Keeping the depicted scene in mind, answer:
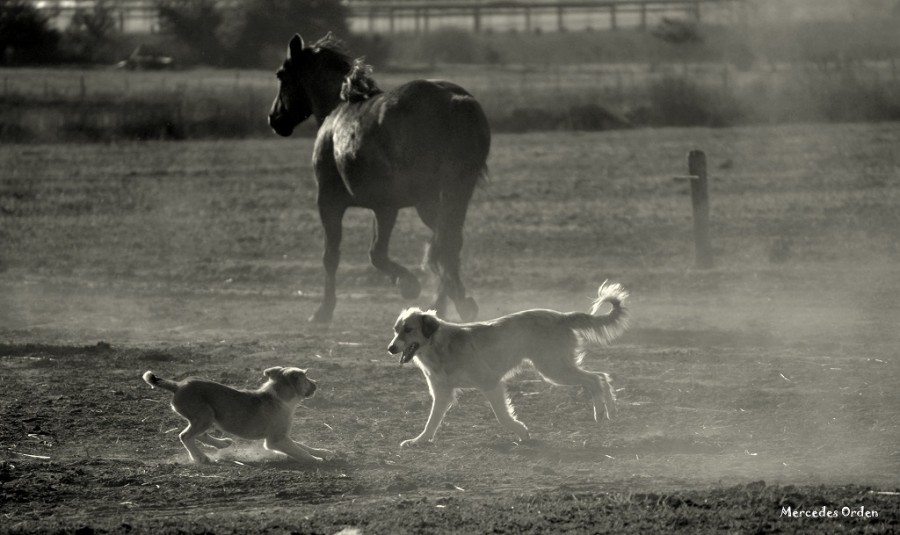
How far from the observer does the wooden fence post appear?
16.8 m

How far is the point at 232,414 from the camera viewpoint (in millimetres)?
8148

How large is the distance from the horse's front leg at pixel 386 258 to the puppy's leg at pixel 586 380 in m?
4.66

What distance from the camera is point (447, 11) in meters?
60.2

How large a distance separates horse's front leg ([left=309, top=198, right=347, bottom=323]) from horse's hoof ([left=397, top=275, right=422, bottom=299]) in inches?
30.7

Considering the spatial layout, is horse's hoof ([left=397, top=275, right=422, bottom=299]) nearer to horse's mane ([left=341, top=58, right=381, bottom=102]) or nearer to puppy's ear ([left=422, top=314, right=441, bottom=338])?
horse's mane ([left=341, top=58, right=381, bottom=102])

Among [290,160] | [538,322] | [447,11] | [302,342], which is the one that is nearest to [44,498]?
[538,322]

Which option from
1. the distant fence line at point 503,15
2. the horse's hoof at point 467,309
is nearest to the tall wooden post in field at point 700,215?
the horse's hoof at point 467,309

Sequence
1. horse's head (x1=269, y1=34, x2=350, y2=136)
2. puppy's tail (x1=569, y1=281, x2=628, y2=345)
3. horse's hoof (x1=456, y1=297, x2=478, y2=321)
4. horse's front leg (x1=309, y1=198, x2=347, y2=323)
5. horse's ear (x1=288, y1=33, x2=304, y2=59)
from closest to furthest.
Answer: puppy's tail (x1=569, y1=281, x2=628, y2=345), horse's hoof (x1=456, y1=297, x2=478, y2=321), horse's front leg (x1=309, y1=198, x2=347, y2=323), horse's head (x1=269, y1=34, x2=350, y2=136), horse's ear (x1=288, y1=33, x2=304, y2=59)

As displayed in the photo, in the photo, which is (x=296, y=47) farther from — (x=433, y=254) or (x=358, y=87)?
(x=433, y=254)

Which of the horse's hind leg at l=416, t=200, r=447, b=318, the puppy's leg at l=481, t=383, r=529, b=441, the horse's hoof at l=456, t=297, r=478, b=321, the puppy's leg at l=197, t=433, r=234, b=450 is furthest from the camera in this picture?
the horse's hoof at l=456, t=297, r=478, b=321

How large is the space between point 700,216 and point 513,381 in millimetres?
7257

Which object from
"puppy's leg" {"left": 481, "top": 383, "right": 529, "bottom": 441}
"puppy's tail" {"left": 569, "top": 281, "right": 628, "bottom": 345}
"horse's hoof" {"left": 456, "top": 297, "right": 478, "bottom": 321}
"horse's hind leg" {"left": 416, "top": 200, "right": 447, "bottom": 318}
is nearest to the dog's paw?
"puppy's leg" {"left": 481, "top": 383, "right": 529, "bottom": 441}

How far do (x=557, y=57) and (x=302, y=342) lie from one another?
40.6 meters

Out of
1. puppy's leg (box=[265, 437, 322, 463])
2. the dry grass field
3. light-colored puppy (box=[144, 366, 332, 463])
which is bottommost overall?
the dry grass field
